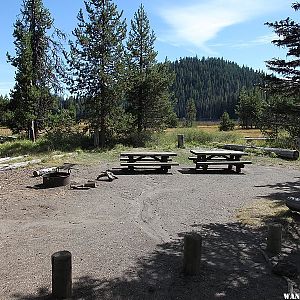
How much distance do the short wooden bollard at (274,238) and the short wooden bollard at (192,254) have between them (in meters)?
1.35

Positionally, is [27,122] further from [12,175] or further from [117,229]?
[117,229]

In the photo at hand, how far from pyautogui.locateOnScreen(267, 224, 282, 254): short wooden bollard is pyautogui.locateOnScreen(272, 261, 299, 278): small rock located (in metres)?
0.56

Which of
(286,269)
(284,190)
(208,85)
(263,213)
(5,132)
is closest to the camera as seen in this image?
(286,269)

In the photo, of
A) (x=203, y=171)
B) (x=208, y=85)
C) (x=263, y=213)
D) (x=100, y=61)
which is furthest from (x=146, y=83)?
(x=208, y=85)

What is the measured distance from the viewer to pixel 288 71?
538 centimetres

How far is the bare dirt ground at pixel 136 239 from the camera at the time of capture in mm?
4016

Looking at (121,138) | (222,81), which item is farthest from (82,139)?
(222,81)

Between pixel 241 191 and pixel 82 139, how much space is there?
1378cm

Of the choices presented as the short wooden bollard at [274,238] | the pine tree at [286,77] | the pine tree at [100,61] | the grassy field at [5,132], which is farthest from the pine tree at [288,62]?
the grassy field at [5,132]

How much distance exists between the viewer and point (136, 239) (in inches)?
222

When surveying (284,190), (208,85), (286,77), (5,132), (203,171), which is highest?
(208,85)

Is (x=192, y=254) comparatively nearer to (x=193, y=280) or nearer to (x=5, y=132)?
(x=193, y=280)

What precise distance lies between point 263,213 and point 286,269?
116 inches

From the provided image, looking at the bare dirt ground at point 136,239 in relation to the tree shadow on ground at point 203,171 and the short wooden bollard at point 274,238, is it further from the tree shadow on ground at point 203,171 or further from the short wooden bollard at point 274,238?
the tree shadow on ground at point 203,171
